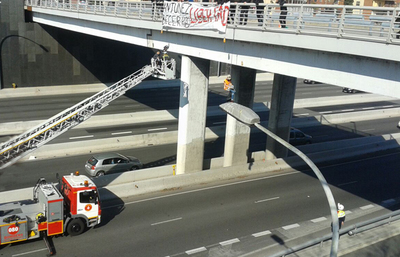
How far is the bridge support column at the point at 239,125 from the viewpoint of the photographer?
2783 cm

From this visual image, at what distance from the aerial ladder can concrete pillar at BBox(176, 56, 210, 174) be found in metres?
1.62

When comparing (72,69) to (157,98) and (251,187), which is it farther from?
(251,187)

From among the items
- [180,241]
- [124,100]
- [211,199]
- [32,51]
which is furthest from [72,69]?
[180,241]

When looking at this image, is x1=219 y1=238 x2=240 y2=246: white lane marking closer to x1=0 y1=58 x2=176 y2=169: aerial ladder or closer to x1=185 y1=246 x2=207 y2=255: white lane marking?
x1=185 y1=246 x2=207 y2=255: white lane marking

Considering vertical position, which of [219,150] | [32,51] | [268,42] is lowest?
[219,150]

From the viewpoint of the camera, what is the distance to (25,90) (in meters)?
49.1

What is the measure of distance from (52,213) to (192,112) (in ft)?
34.8

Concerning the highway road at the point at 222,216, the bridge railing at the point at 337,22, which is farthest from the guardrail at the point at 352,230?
the bridge railing at the point at 337,22

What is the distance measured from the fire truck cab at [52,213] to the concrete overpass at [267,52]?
27.3 ft

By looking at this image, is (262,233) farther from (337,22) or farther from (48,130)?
(48,130)

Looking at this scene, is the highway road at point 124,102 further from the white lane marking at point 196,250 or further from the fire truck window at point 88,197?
the white lane marking at point 196,250

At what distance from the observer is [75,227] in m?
18.8

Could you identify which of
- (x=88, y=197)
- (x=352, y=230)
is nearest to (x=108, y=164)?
(x=88, y=197)

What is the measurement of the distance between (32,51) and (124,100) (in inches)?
480
